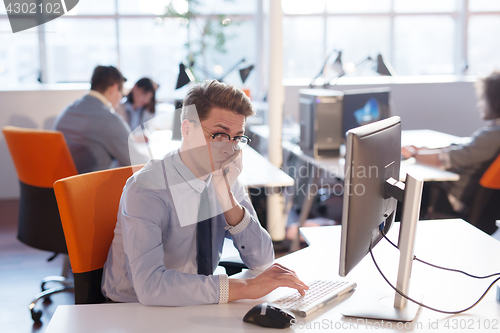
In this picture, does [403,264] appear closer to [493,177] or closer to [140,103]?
[493,177]

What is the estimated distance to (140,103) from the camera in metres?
4.02

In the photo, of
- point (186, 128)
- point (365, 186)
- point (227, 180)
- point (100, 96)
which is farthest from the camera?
point (100, 96)

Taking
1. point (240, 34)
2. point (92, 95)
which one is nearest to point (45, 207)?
point (92, 95)

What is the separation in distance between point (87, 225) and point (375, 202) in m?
0.78

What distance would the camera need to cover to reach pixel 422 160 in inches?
109

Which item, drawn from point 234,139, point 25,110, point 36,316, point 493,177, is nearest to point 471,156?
point 493,177

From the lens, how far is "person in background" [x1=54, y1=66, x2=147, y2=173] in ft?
9.01

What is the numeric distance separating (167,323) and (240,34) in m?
4.75

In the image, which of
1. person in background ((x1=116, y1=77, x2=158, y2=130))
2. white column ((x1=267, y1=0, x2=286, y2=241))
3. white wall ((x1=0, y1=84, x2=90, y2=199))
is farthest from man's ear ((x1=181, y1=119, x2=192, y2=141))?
white wall ((x1=0, y1=84, x2=90, y2=199))

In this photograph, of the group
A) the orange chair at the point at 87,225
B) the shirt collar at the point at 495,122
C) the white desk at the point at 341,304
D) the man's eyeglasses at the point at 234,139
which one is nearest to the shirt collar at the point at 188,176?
Result: the man's eyeglasses at the point at 234,139

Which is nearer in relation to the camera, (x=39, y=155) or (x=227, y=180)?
(x=227, y=180)

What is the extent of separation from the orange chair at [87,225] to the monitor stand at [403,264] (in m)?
0.69

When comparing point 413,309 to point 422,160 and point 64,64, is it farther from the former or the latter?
point 64,64

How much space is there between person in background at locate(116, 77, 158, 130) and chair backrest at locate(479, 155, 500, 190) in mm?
2612
